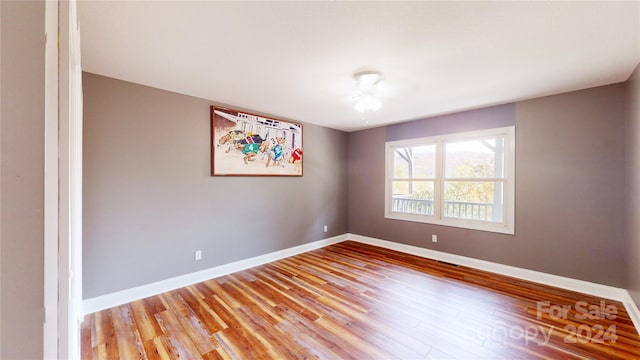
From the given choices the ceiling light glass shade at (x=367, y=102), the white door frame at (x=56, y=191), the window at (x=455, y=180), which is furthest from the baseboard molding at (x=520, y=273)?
the white door frame at (x=56, y=191)

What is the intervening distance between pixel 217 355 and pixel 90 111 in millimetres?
2541

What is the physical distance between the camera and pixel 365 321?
7.44ft

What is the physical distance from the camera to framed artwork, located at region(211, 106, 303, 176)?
10.7 ft

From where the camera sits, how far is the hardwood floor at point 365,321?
189 centimetres

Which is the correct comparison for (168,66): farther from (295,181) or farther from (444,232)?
(444,232)

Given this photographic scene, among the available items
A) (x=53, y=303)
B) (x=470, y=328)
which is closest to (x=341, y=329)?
(x=470, y=328)

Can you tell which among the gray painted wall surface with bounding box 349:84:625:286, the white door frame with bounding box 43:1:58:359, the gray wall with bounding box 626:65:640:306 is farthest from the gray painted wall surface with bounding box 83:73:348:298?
the gray wall with bounding box 626:65:640:306

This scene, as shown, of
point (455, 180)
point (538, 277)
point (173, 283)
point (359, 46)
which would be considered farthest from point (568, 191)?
point (173, 283)

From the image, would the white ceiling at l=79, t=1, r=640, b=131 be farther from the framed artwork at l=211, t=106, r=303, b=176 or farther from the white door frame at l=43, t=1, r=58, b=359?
the white door frame at l=43, t=1, r=58, b=359

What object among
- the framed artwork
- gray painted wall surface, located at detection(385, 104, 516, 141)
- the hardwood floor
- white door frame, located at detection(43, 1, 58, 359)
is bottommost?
the hardwood floor

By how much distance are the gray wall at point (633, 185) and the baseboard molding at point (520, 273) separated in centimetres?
21

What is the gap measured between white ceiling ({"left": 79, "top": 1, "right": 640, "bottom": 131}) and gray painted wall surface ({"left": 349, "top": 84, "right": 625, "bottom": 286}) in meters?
0.31

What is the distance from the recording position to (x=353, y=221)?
5.20 metres

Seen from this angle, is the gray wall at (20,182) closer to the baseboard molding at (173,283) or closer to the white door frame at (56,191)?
the white door frame at (56,191)
